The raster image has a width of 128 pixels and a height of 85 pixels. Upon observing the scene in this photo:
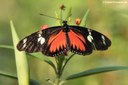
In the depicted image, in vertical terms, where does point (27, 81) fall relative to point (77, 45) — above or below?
below

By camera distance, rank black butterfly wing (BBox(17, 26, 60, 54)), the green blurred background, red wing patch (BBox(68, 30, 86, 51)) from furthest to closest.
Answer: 1. the green blurred background
2. red wing patch (BBox(68, 30, 86, 51))
3. black butterfly wing (BBox(17, 26, 60, 54))

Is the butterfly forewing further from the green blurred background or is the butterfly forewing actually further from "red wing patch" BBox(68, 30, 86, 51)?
the green blurred background

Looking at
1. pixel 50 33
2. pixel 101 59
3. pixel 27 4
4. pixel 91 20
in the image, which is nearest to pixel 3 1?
pixel 27 4

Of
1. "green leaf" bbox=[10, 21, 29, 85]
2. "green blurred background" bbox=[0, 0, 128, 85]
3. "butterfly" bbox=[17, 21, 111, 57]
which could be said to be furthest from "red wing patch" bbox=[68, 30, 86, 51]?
"green blurred background" bbox=[0, 0, 128, 85]

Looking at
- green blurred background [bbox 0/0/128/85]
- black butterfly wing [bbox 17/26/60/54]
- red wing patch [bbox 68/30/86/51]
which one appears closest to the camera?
black butterfly wing [bbox 17/26/60/54]

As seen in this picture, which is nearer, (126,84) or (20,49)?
(20,49)

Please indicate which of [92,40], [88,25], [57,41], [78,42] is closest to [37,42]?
[57,41]

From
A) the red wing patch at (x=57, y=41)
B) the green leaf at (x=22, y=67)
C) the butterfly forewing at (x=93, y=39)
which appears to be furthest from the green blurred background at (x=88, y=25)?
the green leaf at (x=22, y=67)

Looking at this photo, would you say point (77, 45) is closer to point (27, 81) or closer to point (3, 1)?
point (27, 81)
